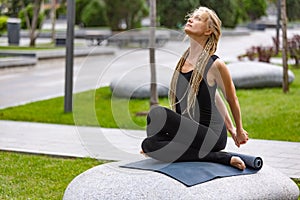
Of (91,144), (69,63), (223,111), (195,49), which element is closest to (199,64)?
(195,49)

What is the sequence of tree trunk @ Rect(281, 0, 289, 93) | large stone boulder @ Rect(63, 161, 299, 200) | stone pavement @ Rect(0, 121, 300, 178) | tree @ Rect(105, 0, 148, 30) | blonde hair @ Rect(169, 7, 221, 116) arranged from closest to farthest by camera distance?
1. large stone boulder @ Rect(63, 161, 299, 200)
2. blonde hair @ Rect(169, 7, 221, 116)
3. stone pavement @ Rect(0, 121, 300, 178)
4. tree trunk @ Rect(281, 0, 289, 93)
5. tree @ Rect(105, 0, 148, 30)

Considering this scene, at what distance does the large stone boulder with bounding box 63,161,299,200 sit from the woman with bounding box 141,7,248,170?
23cm

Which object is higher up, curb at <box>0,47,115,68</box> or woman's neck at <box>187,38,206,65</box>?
woman's neck at <box>187,38,206,65</box>

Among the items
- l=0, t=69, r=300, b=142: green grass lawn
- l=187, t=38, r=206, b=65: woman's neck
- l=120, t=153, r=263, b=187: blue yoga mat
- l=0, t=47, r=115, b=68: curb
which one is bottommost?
l=0, t=47, r=115, b=68: curb

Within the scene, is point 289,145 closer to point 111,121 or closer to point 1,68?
point 111,121

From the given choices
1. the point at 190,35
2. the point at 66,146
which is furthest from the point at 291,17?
the point at 190,35

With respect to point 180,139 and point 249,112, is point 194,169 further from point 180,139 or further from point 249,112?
point 249,112

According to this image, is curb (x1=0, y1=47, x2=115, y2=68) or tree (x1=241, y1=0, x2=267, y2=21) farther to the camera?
tree (x1=241, y1=0, x2=267, y2=21)

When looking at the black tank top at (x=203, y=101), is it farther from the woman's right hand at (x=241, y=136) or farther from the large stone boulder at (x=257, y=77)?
the large stone boulder at (x=257, y=77)

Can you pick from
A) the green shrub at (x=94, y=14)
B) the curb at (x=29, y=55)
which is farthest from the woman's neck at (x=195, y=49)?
the green shrub at (x=94, y=14)

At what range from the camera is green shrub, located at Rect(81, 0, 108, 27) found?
42.0m

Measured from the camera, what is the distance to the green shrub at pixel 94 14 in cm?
4200

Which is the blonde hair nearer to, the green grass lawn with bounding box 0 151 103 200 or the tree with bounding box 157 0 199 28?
the green grass lawn with bounding box 0 151 103 200

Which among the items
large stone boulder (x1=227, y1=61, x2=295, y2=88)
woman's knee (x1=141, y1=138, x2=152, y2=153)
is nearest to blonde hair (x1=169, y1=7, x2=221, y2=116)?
woman's knee (x1=141, y1=138, x2=152, y2=153)
